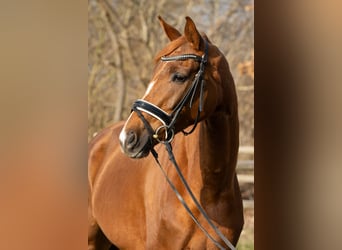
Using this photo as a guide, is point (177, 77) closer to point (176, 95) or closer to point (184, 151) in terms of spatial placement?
point (176, 95)

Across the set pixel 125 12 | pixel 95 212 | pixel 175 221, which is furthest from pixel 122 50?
pixel 175 221

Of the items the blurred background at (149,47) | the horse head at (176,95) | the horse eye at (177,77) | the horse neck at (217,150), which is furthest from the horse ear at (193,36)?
the blurred background at (149,47)

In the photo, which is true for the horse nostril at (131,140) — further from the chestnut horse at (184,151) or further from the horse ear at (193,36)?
the horse ear at (193,36)

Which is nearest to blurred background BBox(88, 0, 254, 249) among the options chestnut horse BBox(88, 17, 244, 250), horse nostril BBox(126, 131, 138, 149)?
chestnut horse BBox(88, 17, 244, 250)

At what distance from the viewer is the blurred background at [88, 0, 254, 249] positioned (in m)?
1.99

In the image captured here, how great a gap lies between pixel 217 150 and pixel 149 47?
89cm

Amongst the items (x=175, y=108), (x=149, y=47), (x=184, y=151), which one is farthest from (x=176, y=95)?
(x=149, y=47)

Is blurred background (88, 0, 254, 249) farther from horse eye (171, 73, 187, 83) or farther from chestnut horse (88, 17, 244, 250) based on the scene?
horse eye (171, 73, 187, 83)

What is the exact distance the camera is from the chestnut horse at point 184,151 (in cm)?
133
